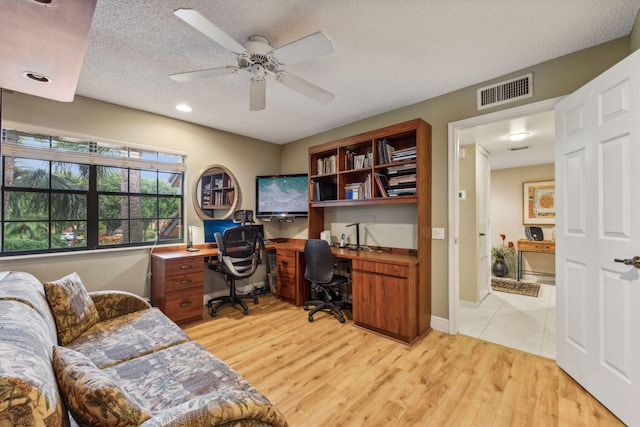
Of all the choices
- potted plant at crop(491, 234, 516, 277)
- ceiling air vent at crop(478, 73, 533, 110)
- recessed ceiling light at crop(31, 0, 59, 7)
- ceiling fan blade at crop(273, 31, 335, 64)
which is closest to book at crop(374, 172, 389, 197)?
ceiling air vent at crop(478, 73, 533, 110)

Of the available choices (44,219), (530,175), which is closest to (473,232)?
(530,175)

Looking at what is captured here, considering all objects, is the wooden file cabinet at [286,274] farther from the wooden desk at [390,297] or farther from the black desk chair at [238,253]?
the wooden desk at [390,297]

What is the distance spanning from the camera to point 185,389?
124 cm

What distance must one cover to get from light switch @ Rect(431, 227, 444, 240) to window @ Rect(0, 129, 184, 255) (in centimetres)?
316

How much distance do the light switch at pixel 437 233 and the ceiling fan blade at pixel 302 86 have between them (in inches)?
67.8

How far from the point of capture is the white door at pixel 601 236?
1.54 metres

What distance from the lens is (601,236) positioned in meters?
1.73

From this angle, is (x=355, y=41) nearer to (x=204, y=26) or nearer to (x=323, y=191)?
(x=204, y=26)

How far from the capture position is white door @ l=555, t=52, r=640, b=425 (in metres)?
1.54

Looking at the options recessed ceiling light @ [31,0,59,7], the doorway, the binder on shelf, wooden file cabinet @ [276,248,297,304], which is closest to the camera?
recessed ceiling light @ [31,0,59,7]

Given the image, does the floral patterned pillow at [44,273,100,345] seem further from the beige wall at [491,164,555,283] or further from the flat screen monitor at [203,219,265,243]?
the beige wall at [491,164,555,283]

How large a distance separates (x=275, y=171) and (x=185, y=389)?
3.76m

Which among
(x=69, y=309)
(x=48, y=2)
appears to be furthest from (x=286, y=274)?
(x=48, y=2)

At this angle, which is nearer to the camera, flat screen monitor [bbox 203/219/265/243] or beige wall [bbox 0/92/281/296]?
beige wall [bbox 0/92/281/296]
